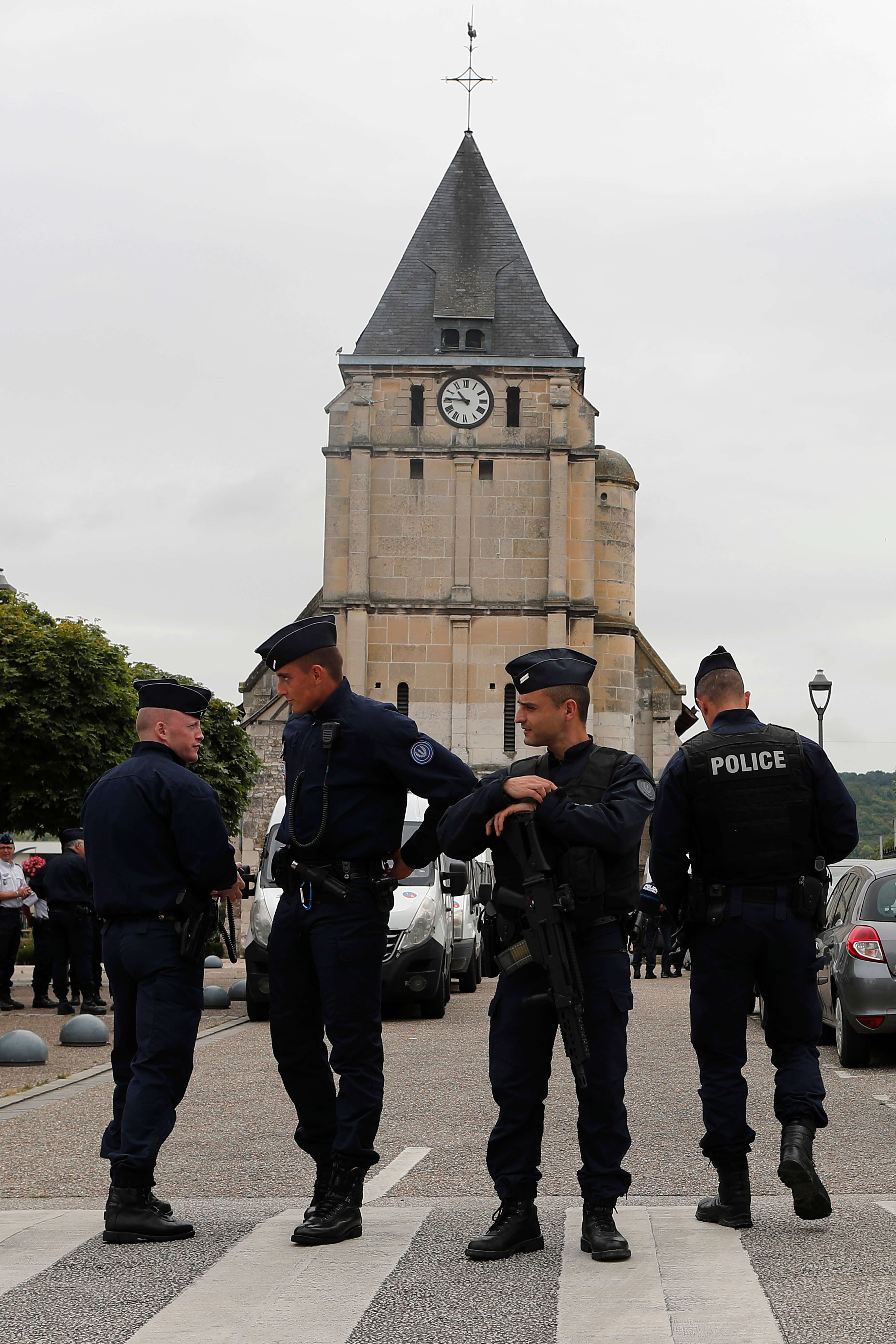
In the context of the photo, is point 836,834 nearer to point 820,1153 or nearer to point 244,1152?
point 820,1153

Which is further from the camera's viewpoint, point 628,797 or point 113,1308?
point 628,797

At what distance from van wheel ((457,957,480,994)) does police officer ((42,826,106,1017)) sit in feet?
20.3

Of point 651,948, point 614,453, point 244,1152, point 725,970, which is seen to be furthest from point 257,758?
point 725,970

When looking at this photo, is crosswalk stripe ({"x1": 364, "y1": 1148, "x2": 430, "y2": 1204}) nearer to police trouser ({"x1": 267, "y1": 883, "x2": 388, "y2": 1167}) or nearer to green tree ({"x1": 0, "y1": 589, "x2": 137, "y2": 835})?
police trouser ({"x1": 267, "y1": 883, "x2": 388, "y2": 1167})

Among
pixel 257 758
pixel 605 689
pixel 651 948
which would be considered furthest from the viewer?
pixel 605 689

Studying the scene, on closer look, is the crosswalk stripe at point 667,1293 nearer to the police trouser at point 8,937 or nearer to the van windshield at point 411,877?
the van windshield at point 411,877

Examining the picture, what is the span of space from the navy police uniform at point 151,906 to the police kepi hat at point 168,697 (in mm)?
194

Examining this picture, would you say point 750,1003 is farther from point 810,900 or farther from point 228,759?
point 228,759

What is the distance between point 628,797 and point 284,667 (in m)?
1.31

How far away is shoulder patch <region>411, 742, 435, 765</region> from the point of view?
5883 millimetres

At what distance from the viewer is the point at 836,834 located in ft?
20.2

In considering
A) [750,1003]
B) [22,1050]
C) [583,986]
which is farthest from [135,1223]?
[22,1050]

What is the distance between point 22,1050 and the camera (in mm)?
12609

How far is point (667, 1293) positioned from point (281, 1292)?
1.08 m
